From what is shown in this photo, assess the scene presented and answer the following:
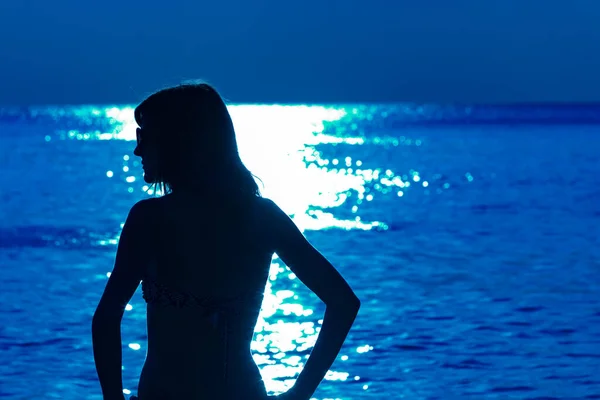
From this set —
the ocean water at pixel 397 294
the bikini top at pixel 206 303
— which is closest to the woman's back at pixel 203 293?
the bikini top at pixel 206 303

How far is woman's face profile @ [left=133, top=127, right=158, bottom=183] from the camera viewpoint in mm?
2859

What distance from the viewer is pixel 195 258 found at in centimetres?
283

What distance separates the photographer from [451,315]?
605 inches

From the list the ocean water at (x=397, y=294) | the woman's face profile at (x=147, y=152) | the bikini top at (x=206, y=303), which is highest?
the ocean water at (x=397, y=294)

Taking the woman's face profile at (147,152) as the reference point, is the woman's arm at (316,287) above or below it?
below

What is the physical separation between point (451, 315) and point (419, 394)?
4.16 m

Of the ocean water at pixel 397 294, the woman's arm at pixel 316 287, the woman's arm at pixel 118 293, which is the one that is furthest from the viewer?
the ocean water at pixel 397 294

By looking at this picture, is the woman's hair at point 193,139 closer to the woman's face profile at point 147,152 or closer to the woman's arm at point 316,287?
the woman's face profile at point 147,152

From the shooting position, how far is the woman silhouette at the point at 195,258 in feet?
9.23

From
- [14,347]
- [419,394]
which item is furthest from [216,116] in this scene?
[14,347]

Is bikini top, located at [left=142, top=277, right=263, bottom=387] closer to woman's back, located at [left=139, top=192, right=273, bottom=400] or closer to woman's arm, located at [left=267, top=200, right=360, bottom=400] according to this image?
woman's back, located at [left=139, top=192, right=273, bottom=400]

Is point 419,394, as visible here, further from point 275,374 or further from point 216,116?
point 216,116

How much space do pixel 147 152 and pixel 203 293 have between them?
359 millimetres

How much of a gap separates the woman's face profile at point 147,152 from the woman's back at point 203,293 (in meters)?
0.07
